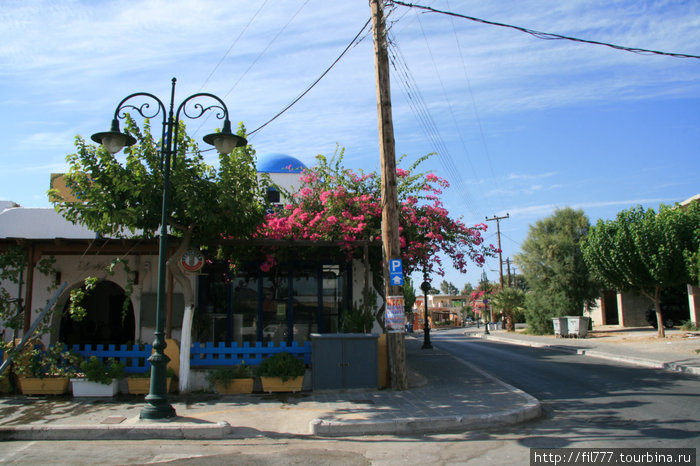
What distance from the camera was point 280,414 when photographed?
8227mm

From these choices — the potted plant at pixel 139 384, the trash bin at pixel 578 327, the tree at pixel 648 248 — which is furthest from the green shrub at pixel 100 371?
the trash bin at pixel 578 327

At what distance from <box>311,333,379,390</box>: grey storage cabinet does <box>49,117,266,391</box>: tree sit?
2650 mm

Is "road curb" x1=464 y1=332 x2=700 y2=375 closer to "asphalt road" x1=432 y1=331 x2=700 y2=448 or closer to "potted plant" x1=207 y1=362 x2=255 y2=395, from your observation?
"asphalt road" x1=432 y1=331 x2=700 y2=448

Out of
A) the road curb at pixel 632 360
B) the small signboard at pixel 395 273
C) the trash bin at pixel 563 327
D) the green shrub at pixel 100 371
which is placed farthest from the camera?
the trash bin at pixel 563 327

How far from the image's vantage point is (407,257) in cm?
1232

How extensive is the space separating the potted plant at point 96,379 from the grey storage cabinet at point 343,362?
3873 mm

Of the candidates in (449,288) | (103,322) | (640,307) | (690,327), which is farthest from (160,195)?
(449,288)

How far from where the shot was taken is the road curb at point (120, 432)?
277 inches

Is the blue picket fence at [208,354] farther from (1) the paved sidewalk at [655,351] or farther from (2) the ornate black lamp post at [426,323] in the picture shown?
(2) the ornate black lamp post at [426,323]

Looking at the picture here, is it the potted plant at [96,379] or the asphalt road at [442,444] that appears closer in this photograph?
the asphalt road at [442,444]

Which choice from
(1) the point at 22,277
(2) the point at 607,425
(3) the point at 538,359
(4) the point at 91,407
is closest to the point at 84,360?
(4) the point at 91,407

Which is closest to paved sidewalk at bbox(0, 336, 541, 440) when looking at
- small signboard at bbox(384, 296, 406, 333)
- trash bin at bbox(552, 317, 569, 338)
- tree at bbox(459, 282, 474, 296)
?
small signboard at bbox(384, 296, 406, 333)

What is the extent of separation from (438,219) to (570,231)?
2789 centimetres

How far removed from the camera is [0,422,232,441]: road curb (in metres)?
7.03
